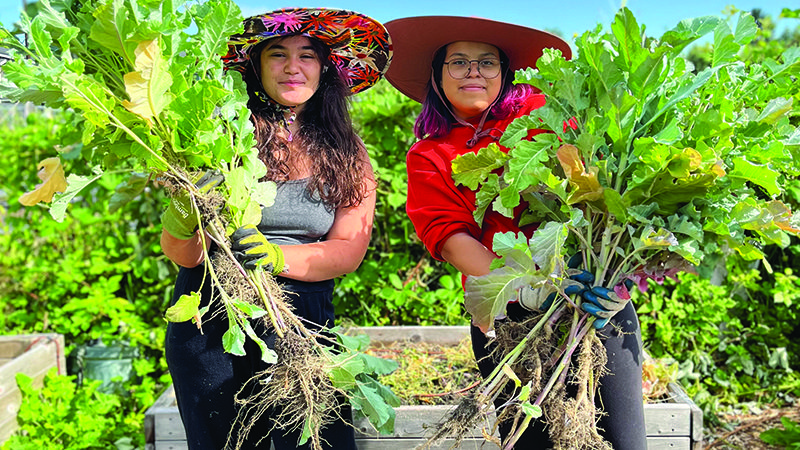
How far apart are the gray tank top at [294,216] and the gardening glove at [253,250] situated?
199 mm

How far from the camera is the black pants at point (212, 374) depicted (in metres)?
1.74

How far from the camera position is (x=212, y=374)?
1738mm

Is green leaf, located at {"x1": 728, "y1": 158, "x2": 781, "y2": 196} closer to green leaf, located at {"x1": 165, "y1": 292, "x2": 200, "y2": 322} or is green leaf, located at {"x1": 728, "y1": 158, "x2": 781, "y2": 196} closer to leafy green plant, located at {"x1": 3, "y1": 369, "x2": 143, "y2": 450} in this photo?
green leaf, located at {"x1": 165, "y1": 292, "x2": 200, "y2": 322}

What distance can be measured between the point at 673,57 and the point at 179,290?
1.42 meters

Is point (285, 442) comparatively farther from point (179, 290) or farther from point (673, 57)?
point (673, 57)

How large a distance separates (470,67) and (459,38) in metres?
0.10

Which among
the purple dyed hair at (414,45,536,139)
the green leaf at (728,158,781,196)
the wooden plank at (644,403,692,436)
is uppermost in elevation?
the purple dyed hair at (414,45,536,139)

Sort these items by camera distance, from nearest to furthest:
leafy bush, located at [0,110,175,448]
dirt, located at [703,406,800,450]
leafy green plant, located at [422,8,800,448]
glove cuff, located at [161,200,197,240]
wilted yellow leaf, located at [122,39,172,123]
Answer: wilted yellow leaf, located at [122,39,172,123] < leafy green plant, located at [422,8,800,448] < glove cuff, located at [161,200,197,240] < dirt, located at [703,406,800,450] < leafy bush, located at [0,110,175,448]

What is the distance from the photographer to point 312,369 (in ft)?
5.08

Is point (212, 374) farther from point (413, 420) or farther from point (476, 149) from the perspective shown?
point (476, 149)

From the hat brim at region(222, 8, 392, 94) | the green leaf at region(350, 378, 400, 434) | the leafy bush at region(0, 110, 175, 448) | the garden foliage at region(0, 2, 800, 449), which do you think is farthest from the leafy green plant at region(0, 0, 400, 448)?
the leafy bush at region(0, 110, 175, 448)

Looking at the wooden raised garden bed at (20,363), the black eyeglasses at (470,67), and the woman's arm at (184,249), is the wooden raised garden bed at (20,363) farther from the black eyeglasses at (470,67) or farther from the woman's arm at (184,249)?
the black eyeglasses at (470,67)

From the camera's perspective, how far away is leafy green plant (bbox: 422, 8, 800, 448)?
139 centimetres

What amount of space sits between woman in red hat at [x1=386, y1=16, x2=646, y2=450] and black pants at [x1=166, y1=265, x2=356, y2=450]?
0.43m
